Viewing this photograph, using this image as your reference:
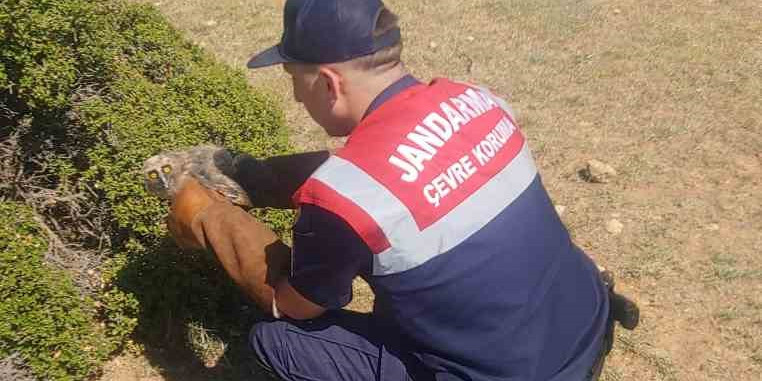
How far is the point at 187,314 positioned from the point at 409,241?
151cm

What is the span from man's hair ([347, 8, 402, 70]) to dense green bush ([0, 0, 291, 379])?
120 cm

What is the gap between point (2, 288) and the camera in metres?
2.77

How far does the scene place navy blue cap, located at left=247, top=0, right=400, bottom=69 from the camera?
7.37 feet

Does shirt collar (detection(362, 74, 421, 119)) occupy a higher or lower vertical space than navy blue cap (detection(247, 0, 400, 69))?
lower

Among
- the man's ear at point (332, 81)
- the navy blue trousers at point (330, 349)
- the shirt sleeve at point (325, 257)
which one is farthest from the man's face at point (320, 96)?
the navy blue trousers at point (330, 349)

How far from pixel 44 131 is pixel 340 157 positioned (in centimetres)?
162

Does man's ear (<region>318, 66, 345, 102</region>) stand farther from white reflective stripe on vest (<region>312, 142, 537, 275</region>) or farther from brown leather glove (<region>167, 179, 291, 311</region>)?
brown leather glove (<region>167, 179, 291, 311</region>)

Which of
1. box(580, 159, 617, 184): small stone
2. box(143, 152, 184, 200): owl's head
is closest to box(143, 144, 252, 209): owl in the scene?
box(143, 152, 184, 200): owl's head

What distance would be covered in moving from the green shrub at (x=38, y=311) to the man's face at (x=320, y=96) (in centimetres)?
117

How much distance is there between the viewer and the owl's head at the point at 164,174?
2799mm

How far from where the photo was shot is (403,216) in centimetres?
205

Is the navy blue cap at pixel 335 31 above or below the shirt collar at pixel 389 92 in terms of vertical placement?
above

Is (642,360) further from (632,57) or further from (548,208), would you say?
(632,57)

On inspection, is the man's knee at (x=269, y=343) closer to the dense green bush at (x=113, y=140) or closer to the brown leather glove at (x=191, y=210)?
the brown leather glove at (x=191, y=210)
